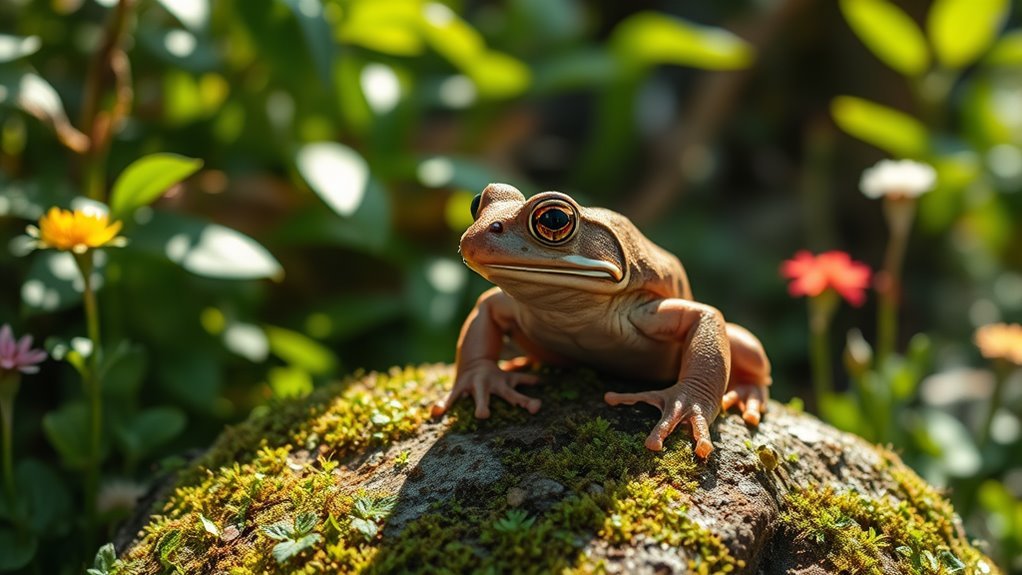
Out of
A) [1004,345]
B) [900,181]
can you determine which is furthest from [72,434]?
[1004,345]

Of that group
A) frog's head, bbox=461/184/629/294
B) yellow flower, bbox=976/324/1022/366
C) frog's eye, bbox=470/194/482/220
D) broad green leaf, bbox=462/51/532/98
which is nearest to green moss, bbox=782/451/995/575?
frog's head, bbox=461/184/629/294

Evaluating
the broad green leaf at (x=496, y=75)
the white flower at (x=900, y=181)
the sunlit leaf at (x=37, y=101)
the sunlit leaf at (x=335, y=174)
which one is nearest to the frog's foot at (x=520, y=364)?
the sunlit leaf at (x=335, y=174)

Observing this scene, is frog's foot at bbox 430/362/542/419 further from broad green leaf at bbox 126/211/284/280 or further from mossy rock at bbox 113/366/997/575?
broad green leaf at bbox 126/211/284/280

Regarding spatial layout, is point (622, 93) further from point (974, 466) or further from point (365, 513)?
point (365, 513)

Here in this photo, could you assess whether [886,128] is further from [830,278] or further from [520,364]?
[520,364]

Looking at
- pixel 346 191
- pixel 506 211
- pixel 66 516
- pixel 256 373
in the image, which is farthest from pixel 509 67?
pixel 66 516

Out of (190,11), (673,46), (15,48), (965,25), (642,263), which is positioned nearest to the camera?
(642,263)
